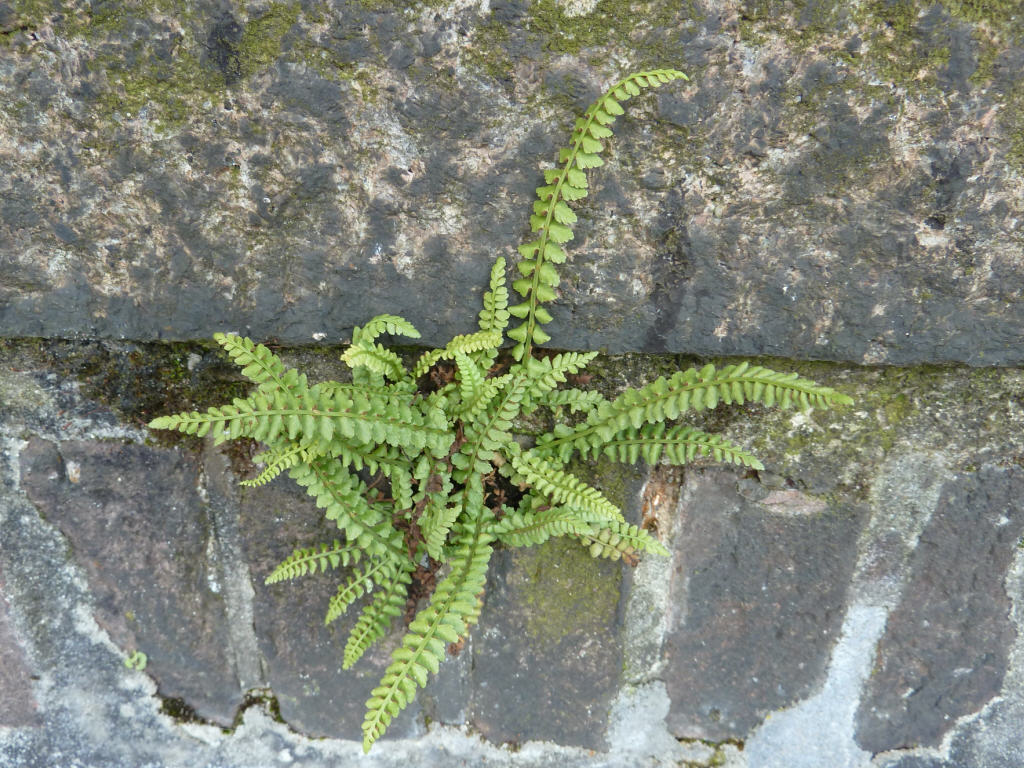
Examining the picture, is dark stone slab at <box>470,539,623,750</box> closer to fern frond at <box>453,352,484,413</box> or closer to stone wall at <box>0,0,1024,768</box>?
stone wall at <box>0,0,1024,768</box>

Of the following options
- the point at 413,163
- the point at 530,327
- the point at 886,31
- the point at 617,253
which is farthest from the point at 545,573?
the point at 886,31

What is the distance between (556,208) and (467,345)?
523mm

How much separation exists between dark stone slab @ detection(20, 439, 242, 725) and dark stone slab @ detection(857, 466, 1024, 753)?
278 centimetres

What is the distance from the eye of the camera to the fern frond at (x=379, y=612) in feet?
8.79

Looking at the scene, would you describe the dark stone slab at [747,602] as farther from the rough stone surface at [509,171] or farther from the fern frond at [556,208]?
the fern frond at [556,208]

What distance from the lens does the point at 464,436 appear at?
251cm

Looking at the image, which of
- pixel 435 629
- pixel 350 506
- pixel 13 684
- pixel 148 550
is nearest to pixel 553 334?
pixel 350 506

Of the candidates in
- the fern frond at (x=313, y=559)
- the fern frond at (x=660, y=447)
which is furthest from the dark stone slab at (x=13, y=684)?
the fern frond at (x=660, y=447)

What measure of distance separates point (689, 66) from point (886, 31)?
1.83 ft

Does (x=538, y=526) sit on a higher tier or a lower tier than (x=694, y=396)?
lower

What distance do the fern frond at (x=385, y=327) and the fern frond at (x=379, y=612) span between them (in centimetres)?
92

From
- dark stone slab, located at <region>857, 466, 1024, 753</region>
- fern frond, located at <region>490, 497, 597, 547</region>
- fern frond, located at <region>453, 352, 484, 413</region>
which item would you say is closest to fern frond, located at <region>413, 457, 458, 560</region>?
fern frond, located at <region>490, 497, 597, 547</region>

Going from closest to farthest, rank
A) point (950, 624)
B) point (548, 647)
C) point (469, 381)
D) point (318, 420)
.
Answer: point (318, 420) → point (469, 381) → point (950, 624) → point (548, 647)

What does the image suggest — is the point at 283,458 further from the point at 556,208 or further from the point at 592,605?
the point at 592,605
